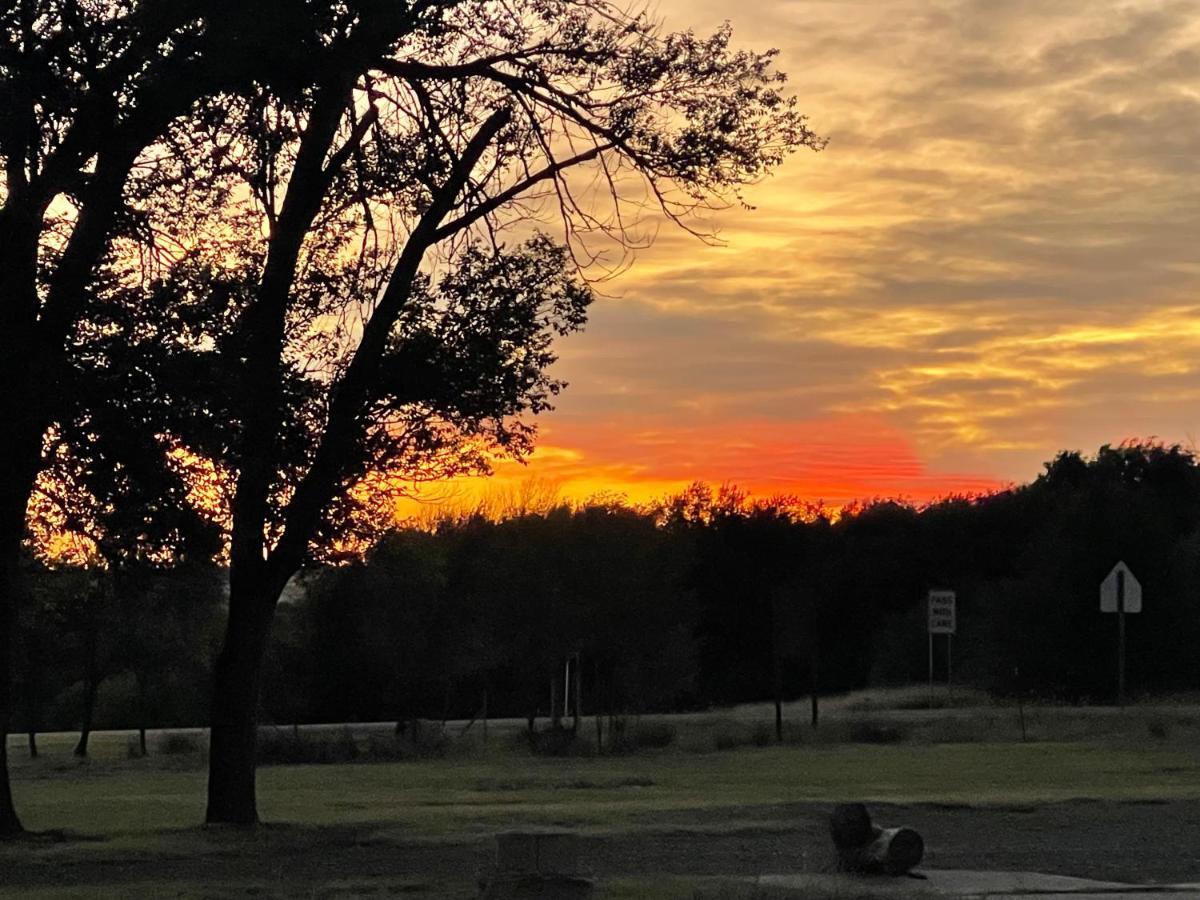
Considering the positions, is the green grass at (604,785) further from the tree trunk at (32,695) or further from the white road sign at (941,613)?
the tree trunk at (32,695)

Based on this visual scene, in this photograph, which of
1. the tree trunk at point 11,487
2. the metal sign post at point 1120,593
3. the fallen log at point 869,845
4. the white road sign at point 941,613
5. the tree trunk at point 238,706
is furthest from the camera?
the white road sign at point 941,613

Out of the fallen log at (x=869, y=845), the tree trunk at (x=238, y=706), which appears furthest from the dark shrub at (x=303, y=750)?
the fallen log at (x=869, y=845)

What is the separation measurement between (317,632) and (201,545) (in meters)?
41.1

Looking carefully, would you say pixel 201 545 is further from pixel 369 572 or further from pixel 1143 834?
pixel 369 572

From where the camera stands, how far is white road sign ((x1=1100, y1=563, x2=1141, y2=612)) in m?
39.2

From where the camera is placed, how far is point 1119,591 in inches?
1539

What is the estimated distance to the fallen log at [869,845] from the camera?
1367cm

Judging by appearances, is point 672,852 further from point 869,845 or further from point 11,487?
point 11,487

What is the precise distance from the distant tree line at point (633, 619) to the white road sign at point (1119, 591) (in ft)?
27.8

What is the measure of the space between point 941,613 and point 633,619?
8.74 meters

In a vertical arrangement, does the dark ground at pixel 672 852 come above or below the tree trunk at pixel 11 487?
below

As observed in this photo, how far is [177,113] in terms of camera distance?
17625mm

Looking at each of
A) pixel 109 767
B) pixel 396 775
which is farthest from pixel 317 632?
pixel 396 775

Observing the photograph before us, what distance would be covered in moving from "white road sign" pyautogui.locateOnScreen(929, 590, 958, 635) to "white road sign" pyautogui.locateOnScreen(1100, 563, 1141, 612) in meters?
4.96
